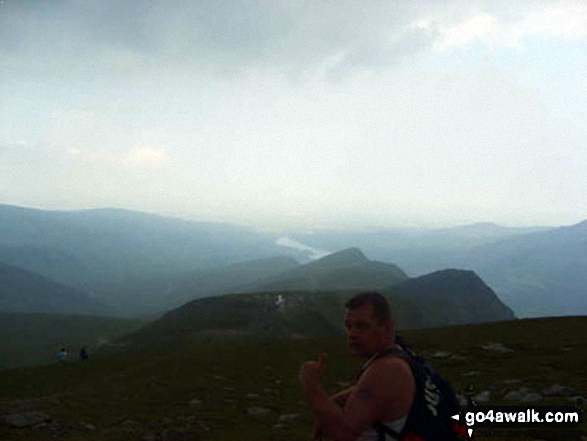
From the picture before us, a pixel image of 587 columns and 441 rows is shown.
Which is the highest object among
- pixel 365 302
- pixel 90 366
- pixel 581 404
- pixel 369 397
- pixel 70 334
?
pixel 365 302

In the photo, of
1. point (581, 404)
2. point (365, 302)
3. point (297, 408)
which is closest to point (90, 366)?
point (297, 408)

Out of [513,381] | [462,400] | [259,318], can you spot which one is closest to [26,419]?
[462,400]

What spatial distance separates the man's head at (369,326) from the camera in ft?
15.4

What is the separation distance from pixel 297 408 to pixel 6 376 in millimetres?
27438

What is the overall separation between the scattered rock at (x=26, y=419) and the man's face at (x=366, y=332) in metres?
19.6

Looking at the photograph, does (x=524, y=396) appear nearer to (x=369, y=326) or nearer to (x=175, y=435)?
(x=175, y=435)

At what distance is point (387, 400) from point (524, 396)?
62.5 ft

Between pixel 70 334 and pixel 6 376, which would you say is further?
pixel 70 334

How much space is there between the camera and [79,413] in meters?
21.1

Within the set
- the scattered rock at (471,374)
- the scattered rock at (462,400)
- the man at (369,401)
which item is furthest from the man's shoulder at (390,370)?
the scattered rock at (471,374)

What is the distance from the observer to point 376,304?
15.7ft

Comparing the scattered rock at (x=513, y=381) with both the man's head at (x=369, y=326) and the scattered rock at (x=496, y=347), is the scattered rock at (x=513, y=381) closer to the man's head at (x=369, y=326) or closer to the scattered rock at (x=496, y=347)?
the scattered rock at (x=496, y=347)

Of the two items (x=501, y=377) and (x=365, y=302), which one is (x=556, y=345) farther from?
(x=365, y=302)

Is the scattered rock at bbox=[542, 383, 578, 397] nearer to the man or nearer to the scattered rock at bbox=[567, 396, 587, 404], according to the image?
the scattered rock at bbox=[567, 396, 587, 404]
